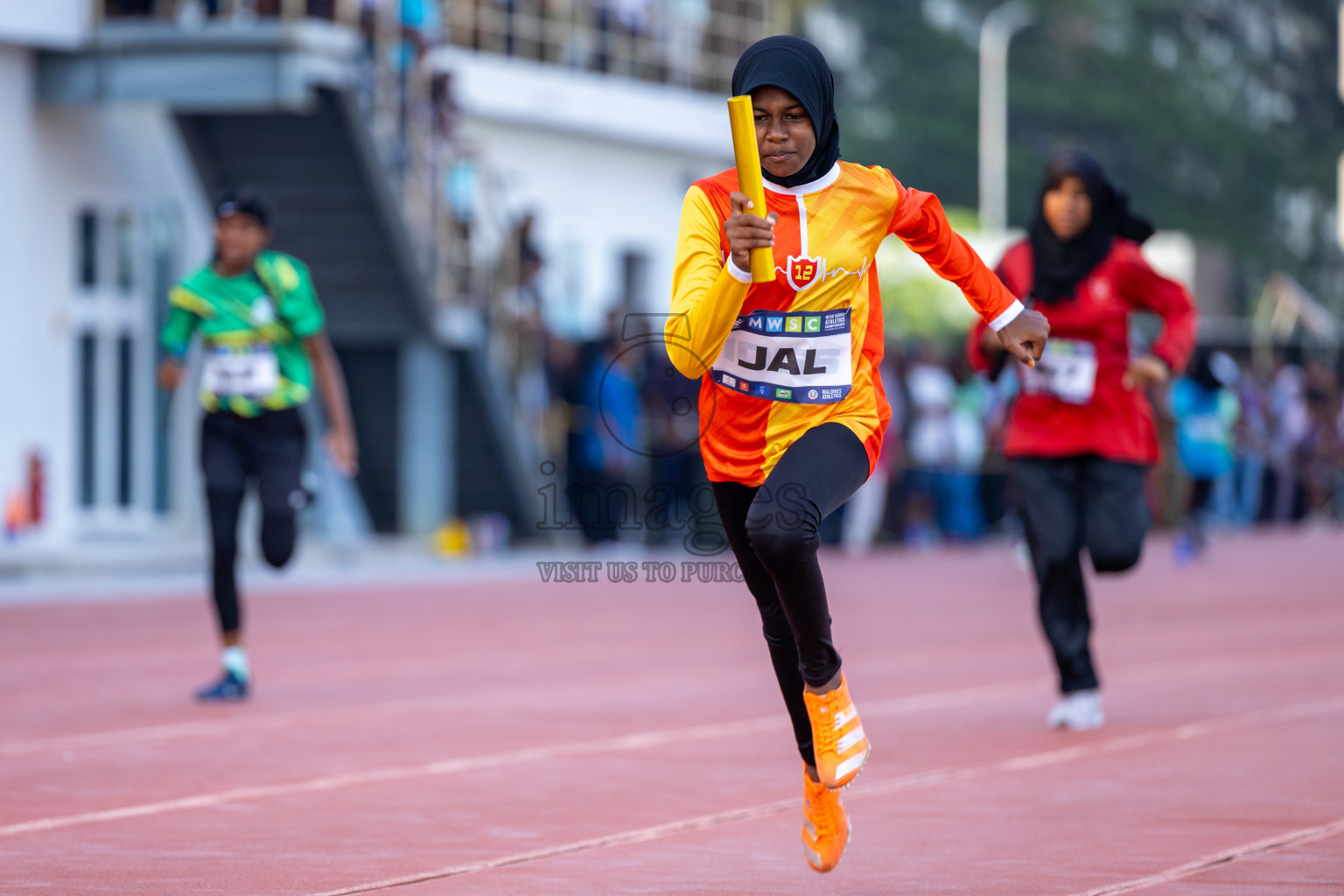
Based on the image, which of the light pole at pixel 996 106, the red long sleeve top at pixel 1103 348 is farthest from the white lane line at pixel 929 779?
the light pole at pixel 996 106

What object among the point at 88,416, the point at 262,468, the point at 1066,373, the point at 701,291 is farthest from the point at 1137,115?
the point at 701,291

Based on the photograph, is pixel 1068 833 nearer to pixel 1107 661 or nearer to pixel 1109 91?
pixel 1107 661

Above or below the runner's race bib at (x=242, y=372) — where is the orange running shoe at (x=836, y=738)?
below

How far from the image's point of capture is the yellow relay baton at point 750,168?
5.58m

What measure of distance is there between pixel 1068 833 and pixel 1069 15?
57.1m

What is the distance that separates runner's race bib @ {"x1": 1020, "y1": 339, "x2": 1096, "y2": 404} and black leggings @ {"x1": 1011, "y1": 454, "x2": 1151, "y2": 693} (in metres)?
0.28

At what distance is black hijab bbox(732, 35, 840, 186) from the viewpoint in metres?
5.95

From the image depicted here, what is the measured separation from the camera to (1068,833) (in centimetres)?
700

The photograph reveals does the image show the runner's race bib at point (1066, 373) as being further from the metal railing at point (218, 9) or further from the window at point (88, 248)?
the window at point (88, 248)

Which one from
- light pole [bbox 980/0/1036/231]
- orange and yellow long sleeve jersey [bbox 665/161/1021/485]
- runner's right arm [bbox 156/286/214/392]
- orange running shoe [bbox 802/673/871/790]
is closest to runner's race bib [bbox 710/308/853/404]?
orange and yellow long sleeve jersey [bbox 665/161/1021/485]

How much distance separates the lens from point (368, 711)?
1038 centimetres

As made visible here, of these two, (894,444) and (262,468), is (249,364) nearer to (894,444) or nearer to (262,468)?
(262,468)

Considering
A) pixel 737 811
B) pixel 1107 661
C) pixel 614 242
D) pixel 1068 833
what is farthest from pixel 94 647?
pixel 614 242

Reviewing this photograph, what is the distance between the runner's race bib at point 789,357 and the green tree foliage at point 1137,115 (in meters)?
53.4
